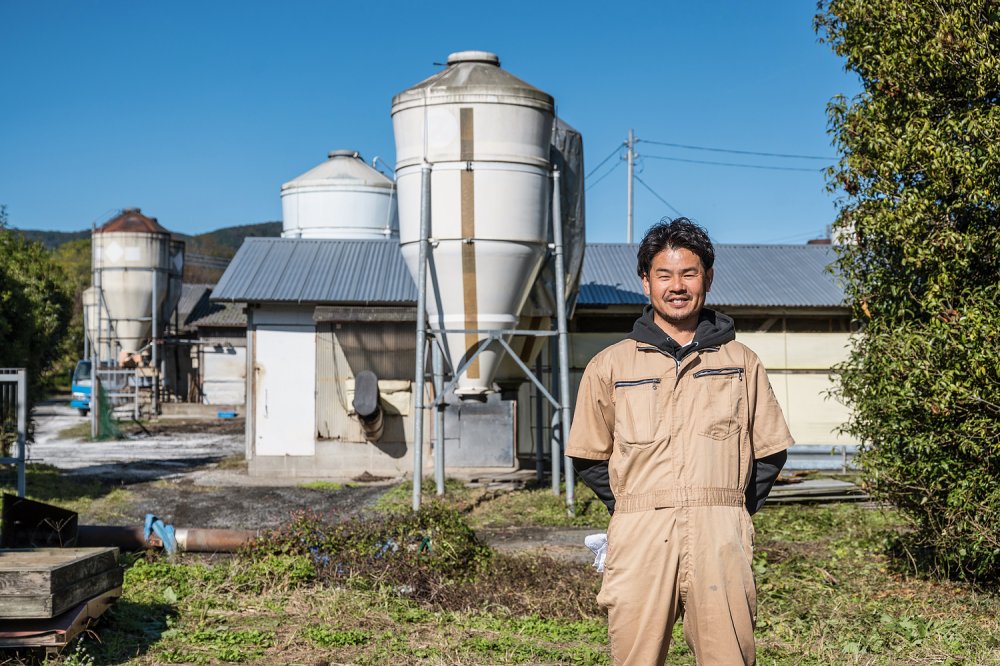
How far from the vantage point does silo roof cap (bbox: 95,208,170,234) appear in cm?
3231

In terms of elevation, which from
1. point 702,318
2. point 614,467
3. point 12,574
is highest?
point 702,318

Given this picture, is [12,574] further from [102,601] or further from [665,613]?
[665,613]

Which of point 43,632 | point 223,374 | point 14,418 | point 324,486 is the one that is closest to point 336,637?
point 43,632

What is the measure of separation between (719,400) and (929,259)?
4.50 m

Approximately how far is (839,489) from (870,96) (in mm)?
6506

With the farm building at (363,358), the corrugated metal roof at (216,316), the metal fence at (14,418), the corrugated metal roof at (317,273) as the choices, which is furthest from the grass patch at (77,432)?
the farm building at (363,358)

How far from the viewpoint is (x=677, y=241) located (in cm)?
402

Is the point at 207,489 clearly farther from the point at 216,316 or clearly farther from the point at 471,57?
the point at 216,316

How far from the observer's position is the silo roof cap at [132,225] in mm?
32312

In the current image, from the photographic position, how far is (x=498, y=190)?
41.2 feet

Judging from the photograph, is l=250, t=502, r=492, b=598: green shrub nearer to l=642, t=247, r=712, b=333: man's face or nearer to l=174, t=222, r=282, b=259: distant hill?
l=642, t=247, r=712, b=333: man's face

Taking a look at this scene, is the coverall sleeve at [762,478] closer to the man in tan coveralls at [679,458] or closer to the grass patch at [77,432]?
the man in tan coveralls at [679,458]

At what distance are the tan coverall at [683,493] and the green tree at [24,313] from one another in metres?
14.0

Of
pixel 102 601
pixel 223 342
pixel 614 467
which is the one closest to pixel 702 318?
pixel 614 467
